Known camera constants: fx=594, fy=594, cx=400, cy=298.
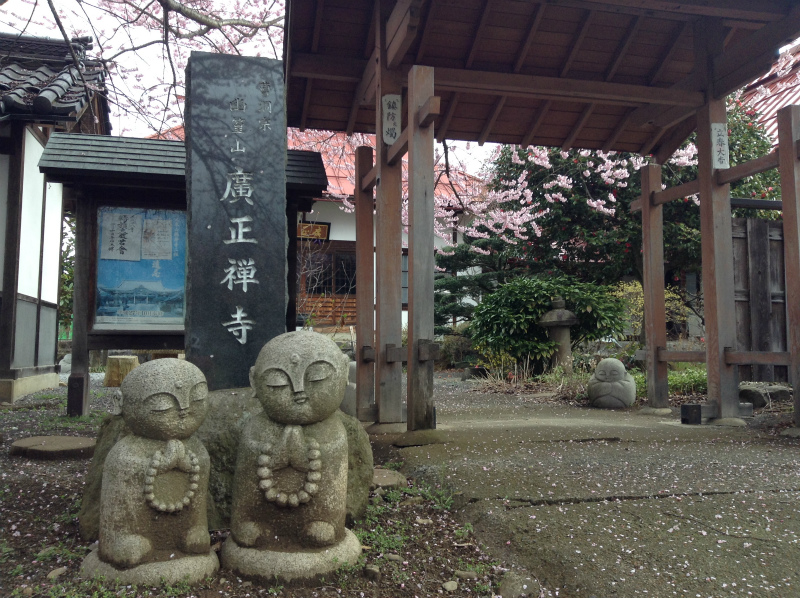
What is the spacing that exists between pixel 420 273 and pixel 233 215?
163 centimetres

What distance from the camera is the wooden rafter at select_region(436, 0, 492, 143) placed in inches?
232

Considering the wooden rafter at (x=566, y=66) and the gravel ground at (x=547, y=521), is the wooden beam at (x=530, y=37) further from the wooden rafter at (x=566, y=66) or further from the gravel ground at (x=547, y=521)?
the gravel ground at (x=547, y=521)

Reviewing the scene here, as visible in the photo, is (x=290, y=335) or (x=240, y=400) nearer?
(x=290, y=335)

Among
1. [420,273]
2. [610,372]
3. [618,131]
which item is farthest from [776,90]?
[420,273]

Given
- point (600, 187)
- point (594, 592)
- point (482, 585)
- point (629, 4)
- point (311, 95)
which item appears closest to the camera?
point (594, 592)

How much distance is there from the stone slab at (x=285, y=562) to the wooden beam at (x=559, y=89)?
4.63 meters

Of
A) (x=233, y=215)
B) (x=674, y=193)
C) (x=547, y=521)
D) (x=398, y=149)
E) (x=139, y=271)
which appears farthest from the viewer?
(x=674, y=193)

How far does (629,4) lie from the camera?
534 centimetres

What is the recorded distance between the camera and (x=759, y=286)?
680 cm

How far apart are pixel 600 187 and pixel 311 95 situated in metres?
8.95

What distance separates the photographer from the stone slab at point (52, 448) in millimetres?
4418

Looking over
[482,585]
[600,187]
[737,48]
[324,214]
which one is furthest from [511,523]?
[324,214]

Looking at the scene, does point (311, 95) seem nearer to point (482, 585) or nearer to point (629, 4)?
point (629, 4)

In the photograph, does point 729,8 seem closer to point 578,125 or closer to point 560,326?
point 578,125
